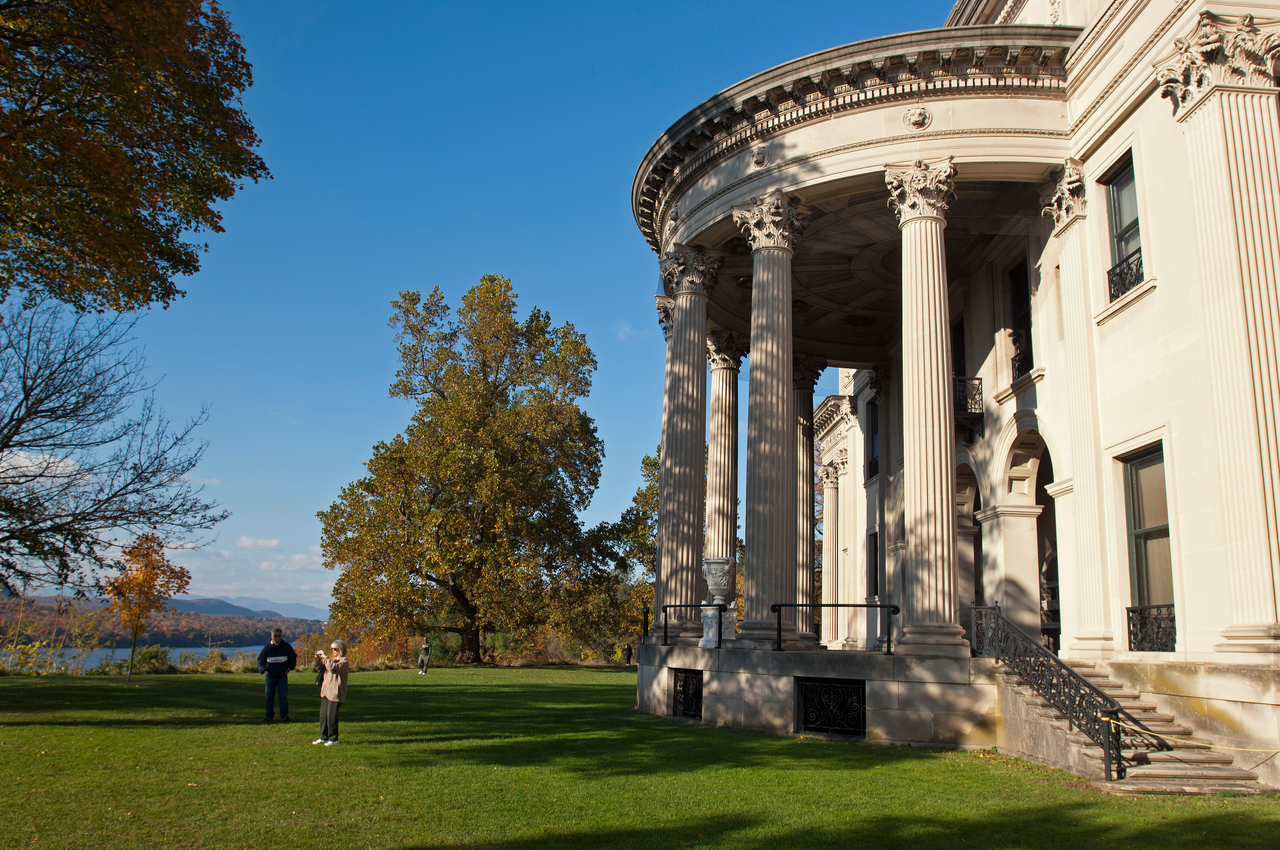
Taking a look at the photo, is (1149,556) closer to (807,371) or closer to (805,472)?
(805,472)

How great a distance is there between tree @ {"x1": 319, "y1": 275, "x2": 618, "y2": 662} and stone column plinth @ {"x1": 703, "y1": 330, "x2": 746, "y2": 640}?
1342cm

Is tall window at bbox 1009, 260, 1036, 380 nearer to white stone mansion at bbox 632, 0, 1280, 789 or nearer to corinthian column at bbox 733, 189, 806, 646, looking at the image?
white stone mansion at bbox 632, 0, 1280, 789

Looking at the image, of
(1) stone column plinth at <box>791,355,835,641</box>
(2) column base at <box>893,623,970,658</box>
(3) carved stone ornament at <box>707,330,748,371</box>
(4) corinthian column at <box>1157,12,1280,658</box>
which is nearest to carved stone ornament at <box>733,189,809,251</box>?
(3) carved stone ornament at <box>707,330,748,371</box>

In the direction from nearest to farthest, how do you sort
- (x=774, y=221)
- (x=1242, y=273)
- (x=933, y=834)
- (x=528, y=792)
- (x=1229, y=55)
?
(x=933, y=834), (x=528, y=792), (x=1242, y=273), (x=1229, y=55), (x=774, y=221)

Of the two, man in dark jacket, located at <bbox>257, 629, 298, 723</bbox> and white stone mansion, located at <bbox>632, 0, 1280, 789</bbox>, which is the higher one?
white stone mansion, located at <bbox>632, 0, 1280, 789</bbox>

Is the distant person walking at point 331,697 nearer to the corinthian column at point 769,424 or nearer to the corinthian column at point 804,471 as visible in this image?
the corinthian column at point 769,424

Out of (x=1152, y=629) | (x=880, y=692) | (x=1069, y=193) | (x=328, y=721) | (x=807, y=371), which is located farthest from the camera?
(x=807, y=371)

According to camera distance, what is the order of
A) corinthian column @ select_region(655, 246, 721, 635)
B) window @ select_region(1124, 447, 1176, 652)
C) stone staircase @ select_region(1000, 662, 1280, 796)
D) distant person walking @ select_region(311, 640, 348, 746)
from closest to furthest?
stone staircase @ select_region(1000, 662, 1280, 796), distant person walking @ select_region(311, 640, 348, 746), window @ select_region(1124, 447, 1176, 652), corinthian column @ select_region(655, 246, 721, 635)

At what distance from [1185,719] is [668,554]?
A: 11035 millimetres

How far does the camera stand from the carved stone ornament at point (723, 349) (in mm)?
24656

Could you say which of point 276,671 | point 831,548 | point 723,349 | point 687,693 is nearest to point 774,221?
point 723,349

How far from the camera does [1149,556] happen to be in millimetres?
13734

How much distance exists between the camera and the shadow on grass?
7.15 m

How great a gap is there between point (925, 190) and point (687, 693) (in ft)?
35.9
